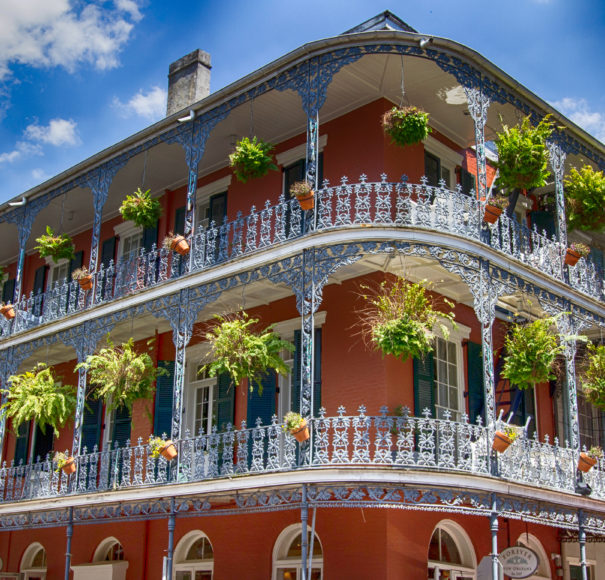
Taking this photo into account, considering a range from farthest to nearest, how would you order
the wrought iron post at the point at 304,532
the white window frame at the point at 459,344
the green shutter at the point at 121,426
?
1. the green shutter at the point at 121,426
2. the white window frame at the point at 459,344
3. the wrought iron post at the point at 304,532

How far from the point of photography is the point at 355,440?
10188mm

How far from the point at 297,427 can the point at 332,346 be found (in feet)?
8.06

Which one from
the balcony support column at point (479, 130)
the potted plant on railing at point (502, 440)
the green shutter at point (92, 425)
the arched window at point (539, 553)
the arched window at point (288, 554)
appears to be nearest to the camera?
the potted plant on railing at point (502, 440)

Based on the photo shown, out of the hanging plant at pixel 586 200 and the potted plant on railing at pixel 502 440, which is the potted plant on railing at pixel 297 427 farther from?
the hanging plant at pixel 586 200

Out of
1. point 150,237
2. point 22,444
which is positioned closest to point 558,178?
point 150,237

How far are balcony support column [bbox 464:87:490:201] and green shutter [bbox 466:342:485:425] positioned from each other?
2.62 metres

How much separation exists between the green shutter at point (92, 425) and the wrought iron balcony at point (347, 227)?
192 cm

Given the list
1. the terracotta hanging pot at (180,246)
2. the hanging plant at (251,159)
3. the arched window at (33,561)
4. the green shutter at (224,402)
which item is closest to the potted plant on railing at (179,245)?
the terracotta hanging pot at (180,246)

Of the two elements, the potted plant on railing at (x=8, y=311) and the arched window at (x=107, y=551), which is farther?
the potted plant on railing at (x=8, y=311)

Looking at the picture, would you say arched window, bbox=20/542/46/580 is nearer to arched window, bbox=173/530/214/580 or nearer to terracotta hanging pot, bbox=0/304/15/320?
arched window, bbox=173/530/214/580

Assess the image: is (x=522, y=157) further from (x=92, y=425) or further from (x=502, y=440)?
(x=92, y=425)

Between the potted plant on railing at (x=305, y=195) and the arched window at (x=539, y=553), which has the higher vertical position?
the potted plant on railing at (x=305, y=195)

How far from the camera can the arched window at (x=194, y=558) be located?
13.5 metres

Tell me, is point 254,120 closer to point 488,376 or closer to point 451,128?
point 451,128
